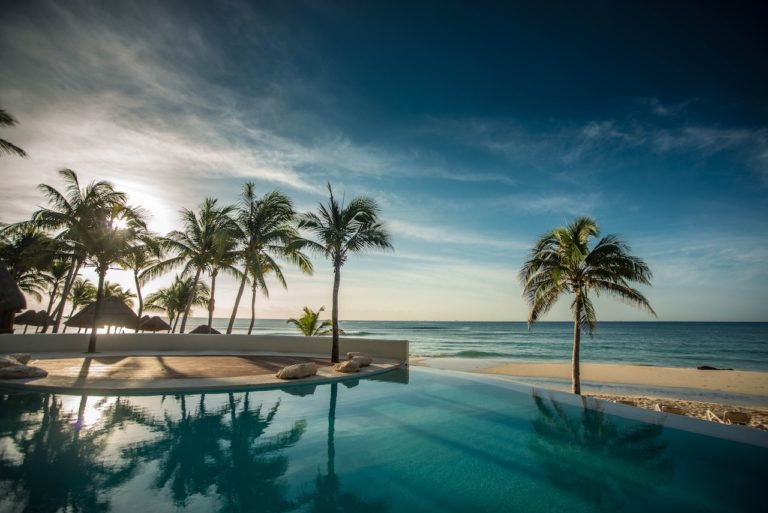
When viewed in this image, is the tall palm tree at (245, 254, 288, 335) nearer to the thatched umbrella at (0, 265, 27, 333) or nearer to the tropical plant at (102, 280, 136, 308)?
the thatched umbrella at (0, 265, 27, 333)

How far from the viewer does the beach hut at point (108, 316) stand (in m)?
17.7

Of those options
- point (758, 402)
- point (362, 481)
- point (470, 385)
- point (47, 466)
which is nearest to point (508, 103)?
point (470, 385)

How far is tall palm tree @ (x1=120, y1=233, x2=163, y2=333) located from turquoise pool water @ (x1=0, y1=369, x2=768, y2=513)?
8.56 meters

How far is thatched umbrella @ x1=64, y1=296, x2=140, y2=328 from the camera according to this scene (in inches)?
697

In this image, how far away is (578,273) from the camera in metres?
12.0

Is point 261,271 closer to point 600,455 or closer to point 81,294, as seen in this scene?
point 600,455

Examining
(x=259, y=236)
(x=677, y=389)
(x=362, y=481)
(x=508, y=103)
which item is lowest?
(x=677, y=389)

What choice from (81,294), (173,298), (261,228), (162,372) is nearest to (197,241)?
(261,228)

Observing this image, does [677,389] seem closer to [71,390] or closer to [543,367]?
[543,367]

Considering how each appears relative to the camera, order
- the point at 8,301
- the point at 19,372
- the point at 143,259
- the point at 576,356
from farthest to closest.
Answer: the point at 143,259, the point at 8,301, the point at 576,356, the point at 19,372

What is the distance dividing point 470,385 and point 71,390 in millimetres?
11301

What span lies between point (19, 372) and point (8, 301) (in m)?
9.46

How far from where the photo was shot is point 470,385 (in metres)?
11.1

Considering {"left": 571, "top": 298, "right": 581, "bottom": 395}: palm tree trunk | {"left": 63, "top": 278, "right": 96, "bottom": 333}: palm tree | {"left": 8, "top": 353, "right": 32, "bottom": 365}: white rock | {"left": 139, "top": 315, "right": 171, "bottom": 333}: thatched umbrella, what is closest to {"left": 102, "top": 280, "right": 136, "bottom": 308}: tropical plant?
{"left": 63, "top": 278, "right": 96, "bottom": 333}: palm tree
